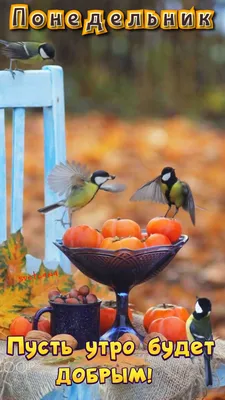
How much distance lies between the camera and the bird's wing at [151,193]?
1837 mm

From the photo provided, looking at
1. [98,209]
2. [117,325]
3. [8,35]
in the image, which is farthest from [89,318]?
[8,35]

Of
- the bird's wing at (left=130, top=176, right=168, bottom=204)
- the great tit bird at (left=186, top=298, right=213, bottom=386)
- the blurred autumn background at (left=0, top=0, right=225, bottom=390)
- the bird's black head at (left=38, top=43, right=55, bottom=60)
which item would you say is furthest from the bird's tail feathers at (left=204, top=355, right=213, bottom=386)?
the blurred autumn background at (left=0, top=0, right=225, bottom=390)

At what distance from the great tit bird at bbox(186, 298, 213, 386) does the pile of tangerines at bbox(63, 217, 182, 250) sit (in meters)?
0.13

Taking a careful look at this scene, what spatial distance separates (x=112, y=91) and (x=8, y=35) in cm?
95

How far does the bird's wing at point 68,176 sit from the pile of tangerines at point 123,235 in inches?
3.8

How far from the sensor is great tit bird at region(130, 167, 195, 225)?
181 centimetres

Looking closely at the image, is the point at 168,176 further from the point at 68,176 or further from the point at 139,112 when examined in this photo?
the point at 139,112

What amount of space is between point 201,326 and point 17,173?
72 cm

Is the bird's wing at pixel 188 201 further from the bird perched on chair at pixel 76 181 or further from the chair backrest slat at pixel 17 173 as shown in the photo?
the chair backrest slat at pixel 17 173

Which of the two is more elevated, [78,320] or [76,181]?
[76,181]

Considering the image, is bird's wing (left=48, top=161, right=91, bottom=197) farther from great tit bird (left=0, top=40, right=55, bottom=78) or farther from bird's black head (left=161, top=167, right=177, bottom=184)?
great tit bird (left=0, top=40, right=55, bottom=78)

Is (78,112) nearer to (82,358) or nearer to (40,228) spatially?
(40,228)

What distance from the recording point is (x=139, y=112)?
675 cm

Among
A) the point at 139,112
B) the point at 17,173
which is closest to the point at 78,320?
the point at 17,173
